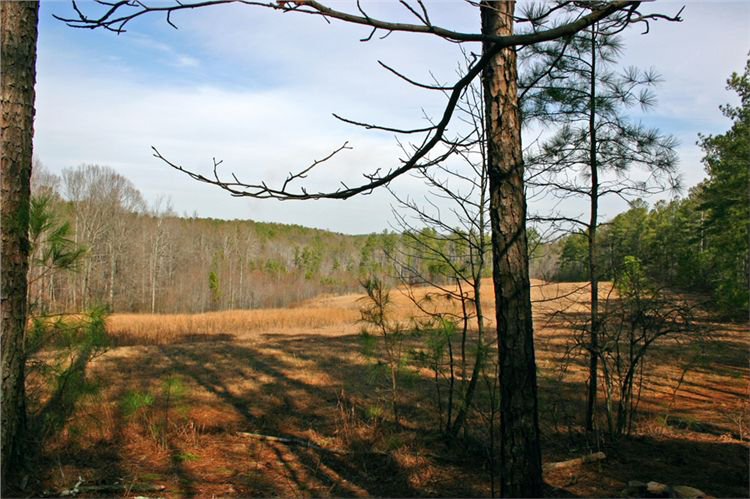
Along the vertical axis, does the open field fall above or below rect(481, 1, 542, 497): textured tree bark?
below

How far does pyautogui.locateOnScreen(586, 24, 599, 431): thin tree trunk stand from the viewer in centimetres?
548

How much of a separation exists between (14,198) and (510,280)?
405cm

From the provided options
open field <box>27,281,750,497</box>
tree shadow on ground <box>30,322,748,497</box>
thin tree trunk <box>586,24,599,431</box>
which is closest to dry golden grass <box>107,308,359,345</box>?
open field <box>27,281,750,497</box>

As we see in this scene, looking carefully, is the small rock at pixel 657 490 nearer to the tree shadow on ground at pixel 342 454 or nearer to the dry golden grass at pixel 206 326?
the tree shadow on ground at pixel 342 454

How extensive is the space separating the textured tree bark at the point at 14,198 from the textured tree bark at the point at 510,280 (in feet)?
12.4

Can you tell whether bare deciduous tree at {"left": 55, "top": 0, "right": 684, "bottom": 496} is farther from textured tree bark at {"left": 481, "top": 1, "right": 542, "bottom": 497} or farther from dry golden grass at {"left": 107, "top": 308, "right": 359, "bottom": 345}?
dry golden grass at {"left": 107, "top": 308, "right": 359, "bottom": 345}

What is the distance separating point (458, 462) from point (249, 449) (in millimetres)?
2346

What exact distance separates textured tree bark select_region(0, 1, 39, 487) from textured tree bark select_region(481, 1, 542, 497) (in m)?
3.78

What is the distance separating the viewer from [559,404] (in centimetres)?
757

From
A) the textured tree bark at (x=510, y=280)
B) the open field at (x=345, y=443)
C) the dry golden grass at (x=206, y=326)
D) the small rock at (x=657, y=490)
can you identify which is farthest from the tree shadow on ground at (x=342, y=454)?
the dry golden grass at (x=206, y=326)

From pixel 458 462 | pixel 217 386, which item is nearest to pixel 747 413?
pixel 458 462

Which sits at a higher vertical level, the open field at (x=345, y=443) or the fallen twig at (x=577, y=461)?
the fallen twig at (x=577, y=461)

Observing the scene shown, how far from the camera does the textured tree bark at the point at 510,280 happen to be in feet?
9.72

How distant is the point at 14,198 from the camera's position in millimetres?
4270
